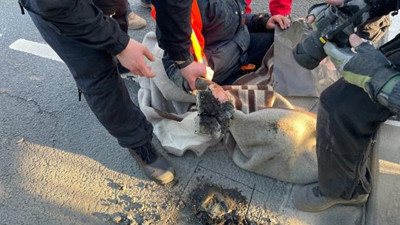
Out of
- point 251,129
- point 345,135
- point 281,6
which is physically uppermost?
point 345,135

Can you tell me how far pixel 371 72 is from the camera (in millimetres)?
1252

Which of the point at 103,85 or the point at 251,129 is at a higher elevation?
the point at 103,85

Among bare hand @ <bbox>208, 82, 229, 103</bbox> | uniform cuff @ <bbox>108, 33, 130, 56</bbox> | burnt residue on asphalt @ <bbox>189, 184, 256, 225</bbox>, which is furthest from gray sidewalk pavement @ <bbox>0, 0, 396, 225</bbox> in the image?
uniform cuff @ <bbox>108, 33, 130, 56</bbox>

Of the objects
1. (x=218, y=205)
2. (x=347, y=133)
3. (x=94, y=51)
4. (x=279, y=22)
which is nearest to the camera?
(x=347, y=133)

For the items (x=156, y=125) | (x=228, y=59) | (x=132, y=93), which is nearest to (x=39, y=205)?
(x=156, y=125)

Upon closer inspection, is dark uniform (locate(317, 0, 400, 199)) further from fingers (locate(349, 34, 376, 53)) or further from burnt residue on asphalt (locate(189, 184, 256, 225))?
burnt residue on asphalt (locate(189, 184, 256, 225))

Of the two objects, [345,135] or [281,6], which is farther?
[281,6]

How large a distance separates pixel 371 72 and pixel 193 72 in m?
0.94

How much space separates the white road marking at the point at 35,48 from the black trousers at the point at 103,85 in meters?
1.48

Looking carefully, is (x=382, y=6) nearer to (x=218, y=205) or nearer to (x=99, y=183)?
(x=218, y=205)

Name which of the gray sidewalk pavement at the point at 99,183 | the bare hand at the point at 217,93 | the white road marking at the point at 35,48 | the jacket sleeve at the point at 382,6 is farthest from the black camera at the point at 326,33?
the white road marking at the point at 35,48

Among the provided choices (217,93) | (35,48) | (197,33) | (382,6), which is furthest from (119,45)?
(35,48)

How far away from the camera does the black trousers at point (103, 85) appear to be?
164cm

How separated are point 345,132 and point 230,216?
84cm
